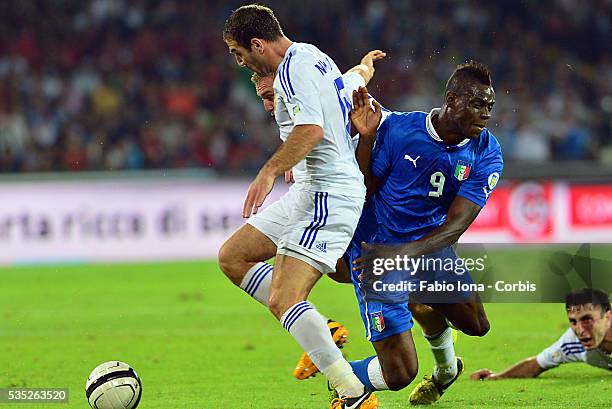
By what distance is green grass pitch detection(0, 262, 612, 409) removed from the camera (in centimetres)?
592

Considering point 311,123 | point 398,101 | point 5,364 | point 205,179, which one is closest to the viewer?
point 311,123

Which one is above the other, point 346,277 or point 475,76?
point 475,76

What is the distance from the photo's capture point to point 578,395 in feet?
19.0

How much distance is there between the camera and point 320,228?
506 centimetres

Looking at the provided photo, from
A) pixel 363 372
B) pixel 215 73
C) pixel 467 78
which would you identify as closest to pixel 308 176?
pixel 467 78

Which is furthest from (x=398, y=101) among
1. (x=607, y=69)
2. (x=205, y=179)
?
(x=607, y=69)

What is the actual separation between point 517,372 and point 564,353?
314 millimetres

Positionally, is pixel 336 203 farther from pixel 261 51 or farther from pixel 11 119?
pixel 11 119

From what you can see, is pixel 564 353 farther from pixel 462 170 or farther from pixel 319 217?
pixel 319 217

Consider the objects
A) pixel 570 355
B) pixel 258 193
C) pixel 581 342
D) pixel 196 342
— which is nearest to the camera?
pixel 258 193

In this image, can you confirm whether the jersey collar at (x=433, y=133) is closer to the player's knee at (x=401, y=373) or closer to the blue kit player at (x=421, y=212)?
the blue kit player at (x=421, y=212)

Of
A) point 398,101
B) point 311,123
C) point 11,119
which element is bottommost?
point 11,119

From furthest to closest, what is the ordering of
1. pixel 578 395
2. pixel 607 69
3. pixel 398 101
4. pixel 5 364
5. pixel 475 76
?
pixel 607 69 → pixel 398 101 → pixel 5 364 → pixel 578 395 → pixel 475 76

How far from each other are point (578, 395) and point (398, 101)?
24.9 ft
